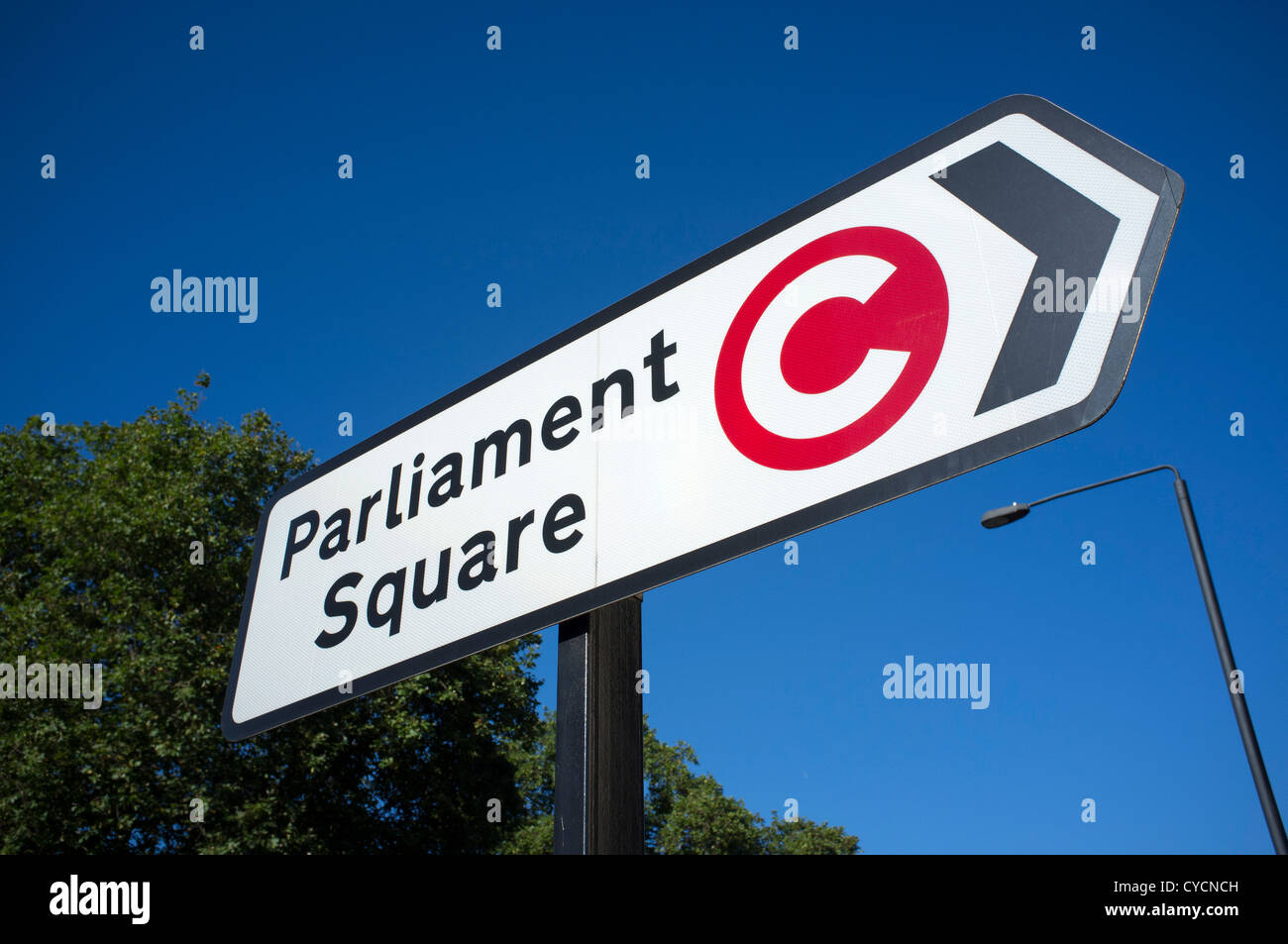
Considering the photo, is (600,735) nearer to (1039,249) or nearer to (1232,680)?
(1039,249)

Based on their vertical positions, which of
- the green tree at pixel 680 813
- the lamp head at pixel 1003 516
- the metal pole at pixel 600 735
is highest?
the lamp head at pixel 1003 516

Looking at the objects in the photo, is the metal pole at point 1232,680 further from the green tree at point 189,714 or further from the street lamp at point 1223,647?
the green tree at point 189,714

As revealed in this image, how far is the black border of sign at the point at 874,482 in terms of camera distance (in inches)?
47.9

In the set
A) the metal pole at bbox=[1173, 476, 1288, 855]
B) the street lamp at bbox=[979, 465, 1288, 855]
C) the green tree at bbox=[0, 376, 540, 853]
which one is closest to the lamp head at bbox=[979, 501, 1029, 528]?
the street lamp at bbox=[979, 465, 1288, 855]

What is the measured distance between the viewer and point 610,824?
149 centimetres

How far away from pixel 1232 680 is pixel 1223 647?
305mm

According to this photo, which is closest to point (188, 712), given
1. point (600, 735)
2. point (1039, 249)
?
point (600, 735)

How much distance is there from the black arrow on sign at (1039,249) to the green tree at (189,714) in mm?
11661

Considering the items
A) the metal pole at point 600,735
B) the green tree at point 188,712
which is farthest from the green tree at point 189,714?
the metal pole at point 600,735

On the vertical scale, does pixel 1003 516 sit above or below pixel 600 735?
above

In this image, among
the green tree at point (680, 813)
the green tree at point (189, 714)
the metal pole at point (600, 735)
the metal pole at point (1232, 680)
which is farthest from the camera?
the green tree at point (680, 813)

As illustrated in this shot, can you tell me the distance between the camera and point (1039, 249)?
4.41 ft
